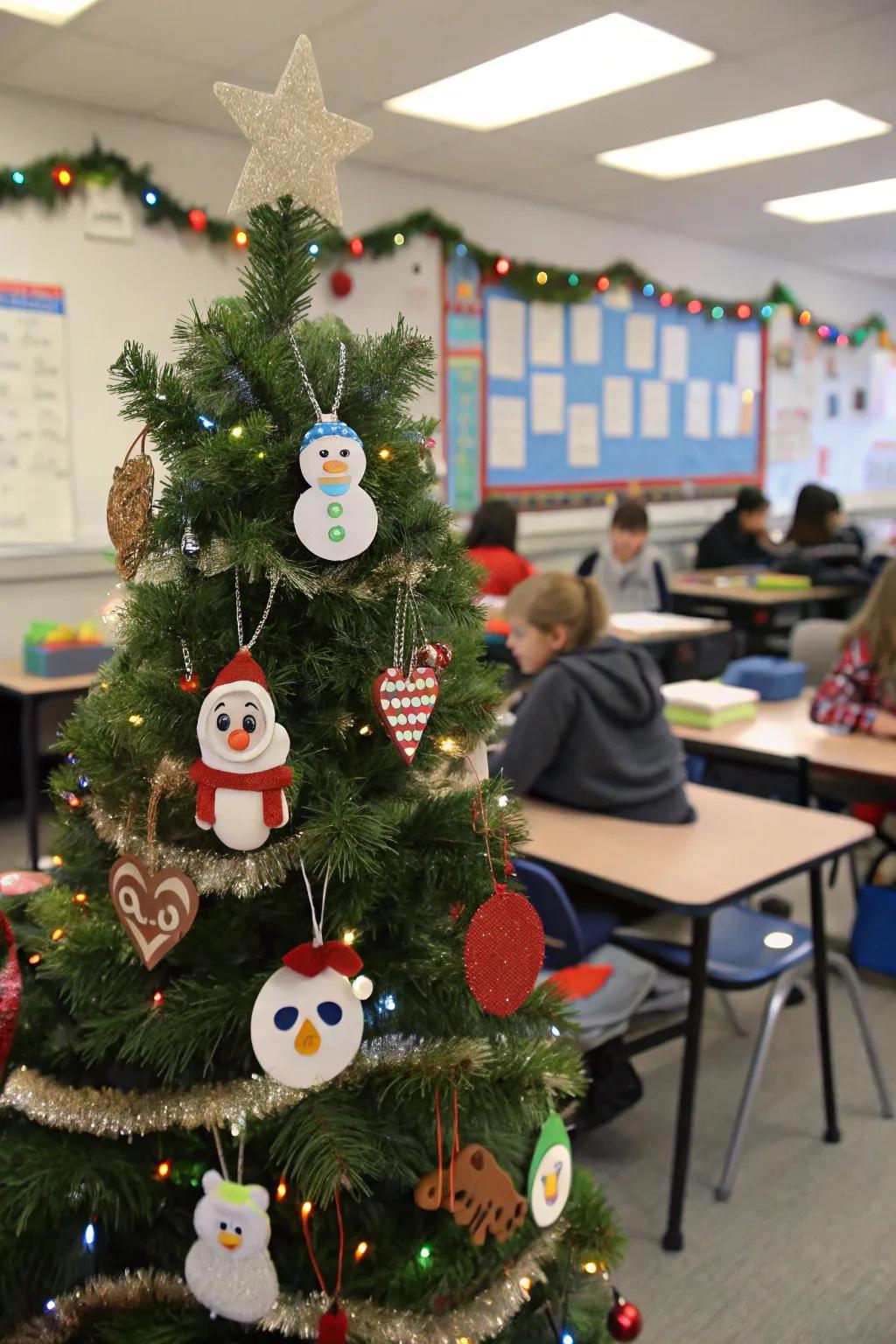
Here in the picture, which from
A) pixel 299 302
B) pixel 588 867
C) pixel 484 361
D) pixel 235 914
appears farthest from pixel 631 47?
pixel 235 914

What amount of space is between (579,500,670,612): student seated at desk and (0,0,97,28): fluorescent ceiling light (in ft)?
10.6

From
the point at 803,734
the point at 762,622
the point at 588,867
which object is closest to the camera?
the point at 588,867

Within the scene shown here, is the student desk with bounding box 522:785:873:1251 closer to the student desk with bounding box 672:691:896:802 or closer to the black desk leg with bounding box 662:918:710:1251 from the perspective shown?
the black desk leg with bounding box 662:918:710:1251

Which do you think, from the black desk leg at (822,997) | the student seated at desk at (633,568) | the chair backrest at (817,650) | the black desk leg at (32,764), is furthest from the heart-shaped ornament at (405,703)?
the student seated at desk at (633,568)

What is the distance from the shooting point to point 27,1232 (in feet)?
3.50

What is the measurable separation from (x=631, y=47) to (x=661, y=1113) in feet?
10.8

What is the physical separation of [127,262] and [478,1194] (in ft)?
13.8

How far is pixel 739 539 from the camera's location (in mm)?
6559

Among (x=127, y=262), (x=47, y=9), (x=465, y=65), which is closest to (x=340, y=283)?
(x=127, y=262)

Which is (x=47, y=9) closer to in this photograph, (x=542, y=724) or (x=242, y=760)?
(x=542, y=724)

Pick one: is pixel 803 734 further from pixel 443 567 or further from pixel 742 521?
pixel 742 521

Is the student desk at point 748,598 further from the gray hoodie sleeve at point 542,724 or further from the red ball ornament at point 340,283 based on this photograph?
the gray hoodie sleeve at point 542,724

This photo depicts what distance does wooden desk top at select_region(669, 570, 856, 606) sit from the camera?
549 cm

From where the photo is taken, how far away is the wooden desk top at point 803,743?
269cm
